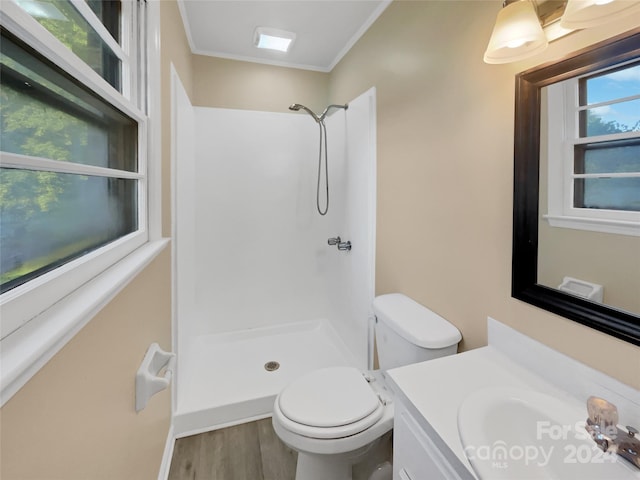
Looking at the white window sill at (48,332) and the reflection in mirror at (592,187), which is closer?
the white window sill at (48,332)

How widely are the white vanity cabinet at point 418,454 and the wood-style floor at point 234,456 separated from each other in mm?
857

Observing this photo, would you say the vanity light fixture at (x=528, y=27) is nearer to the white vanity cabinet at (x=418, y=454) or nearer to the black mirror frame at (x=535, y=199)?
the black mirror frame at (x=535, y=199)

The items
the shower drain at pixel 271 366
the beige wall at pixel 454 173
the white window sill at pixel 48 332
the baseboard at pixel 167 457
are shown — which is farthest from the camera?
the shower drain at pixel 271 366

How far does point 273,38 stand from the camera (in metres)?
2.19

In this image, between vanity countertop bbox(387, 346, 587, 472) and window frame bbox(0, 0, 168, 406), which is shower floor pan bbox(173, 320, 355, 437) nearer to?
window frame bbox(0, 0, 168, 406)

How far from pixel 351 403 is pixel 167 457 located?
3.43ft

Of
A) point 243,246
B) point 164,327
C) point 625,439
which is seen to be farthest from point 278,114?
point 625,439

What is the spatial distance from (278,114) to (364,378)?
87.4 inches

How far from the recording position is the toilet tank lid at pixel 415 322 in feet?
4.07

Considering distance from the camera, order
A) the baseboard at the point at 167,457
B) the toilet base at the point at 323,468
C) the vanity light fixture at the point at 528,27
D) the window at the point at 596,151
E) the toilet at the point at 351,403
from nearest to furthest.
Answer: the window at the point at 596,151, the vanity light fixture at the point at 528,27, the toilet at the point at 351,403, the toilet base at the point at 323,468, the baseboard at the point at 167,457

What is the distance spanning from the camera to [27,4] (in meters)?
0.57

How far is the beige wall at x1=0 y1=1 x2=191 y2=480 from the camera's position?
487 mm

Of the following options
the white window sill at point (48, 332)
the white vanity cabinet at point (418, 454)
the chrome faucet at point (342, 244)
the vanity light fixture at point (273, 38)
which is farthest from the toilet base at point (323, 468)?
the vanity light fixture at point (273, 38)

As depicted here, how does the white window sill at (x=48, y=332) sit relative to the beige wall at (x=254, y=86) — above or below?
below
